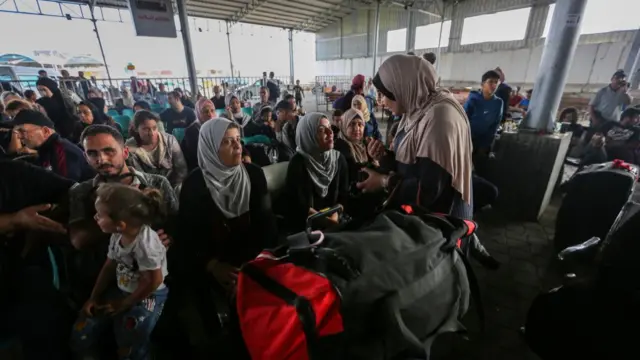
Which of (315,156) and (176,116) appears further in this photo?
(176,116)

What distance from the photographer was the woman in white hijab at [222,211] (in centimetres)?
166

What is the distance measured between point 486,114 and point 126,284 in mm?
3953

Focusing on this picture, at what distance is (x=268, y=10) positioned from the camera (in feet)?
51.4

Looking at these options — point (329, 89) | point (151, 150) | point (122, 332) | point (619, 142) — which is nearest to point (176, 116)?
point (151, 150)

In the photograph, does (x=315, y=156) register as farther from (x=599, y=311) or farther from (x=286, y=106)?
(x=286, y=106)

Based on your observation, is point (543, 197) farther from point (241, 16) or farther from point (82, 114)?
point (241, 16)

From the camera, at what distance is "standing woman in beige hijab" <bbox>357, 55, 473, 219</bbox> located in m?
1.35

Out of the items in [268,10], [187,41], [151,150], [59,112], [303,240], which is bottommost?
[151,150]

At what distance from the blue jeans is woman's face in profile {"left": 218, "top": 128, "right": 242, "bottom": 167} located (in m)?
0.87

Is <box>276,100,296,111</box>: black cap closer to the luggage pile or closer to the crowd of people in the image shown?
the crowd of people

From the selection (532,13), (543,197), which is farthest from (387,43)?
(543,197)

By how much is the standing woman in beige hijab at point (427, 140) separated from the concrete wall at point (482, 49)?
41.2 feet

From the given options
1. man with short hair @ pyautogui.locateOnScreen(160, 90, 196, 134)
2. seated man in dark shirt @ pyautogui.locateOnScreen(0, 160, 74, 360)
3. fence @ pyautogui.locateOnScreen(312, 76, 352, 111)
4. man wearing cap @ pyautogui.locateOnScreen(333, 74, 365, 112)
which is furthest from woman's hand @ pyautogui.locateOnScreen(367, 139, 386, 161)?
fence @ pyautogui.locateOnScreen(312, 76, 352, 111)

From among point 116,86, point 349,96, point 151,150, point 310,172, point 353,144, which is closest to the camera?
point 310,172
